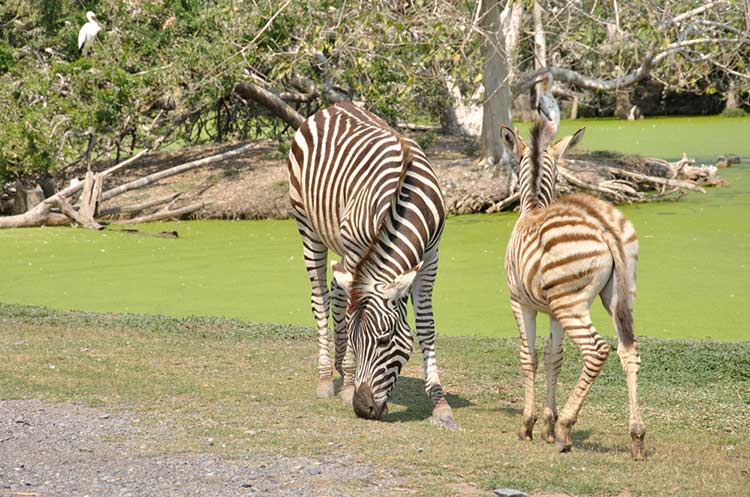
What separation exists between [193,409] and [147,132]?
13.5 m

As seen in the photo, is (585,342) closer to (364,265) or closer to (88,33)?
(364,265)

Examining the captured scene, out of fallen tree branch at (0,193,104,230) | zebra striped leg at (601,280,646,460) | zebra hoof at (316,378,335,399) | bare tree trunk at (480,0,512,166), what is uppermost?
bare tree trunk at (480,0,512,166)

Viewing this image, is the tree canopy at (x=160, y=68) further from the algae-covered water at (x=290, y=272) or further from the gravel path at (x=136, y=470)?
the gravel path at (x=136, y=470)

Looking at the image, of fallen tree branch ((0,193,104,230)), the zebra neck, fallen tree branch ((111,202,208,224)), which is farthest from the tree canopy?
the zebra neck

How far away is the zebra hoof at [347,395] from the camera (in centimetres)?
721

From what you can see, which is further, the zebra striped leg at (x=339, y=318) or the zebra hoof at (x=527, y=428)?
the zebra striped leg at (x=339, y=318)

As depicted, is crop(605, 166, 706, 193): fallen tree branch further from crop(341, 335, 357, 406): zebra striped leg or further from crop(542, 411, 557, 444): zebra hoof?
crop(542, 411, 557, 444): zebra hoof

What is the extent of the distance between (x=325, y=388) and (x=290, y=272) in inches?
232

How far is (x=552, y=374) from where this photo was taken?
6270 millimetres

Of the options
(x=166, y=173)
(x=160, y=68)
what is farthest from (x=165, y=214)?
(x=160, y=68)

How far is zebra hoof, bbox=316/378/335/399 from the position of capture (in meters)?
7.63

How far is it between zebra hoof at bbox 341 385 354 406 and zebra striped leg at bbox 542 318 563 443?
1464 millimetres

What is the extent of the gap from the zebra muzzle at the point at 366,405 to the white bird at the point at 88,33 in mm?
13531

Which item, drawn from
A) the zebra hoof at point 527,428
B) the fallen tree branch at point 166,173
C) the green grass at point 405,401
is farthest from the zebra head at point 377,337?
the fallen tree branch at point 166,173
